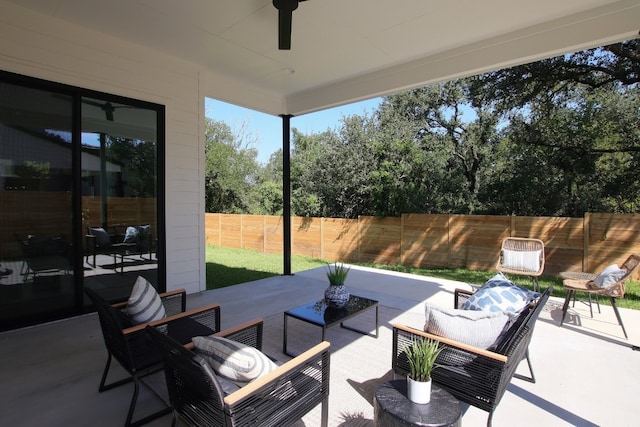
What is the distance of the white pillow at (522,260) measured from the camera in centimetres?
460

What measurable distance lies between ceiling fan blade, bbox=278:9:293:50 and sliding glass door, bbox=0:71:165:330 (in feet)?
7.88

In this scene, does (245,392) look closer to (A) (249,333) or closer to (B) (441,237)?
(A) (249,333)

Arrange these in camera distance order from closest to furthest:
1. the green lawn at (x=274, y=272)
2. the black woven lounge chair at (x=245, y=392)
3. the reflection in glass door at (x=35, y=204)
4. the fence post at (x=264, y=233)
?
1. the black woven lounge chair at (x=245, y=392)
2. the reflection in glass door at (x=35, y=204)
3. the green lawn at (x=274, y=272)
4. the fence post at (x=264, y=233)

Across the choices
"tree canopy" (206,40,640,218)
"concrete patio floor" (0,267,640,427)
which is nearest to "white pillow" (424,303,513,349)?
"concrete patio floor" (0,267,640,427)

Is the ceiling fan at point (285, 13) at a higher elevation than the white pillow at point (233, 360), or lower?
higher

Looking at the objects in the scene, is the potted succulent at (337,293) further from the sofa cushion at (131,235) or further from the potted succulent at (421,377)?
the sofa cushion at (131,235)

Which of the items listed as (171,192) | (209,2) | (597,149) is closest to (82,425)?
(171,192)

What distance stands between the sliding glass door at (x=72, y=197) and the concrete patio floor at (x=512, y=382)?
438mm

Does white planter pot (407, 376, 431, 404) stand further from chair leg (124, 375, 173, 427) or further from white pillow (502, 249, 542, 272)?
white pillow (502, 249, 542, 272)

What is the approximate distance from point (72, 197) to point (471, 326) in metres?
4.23

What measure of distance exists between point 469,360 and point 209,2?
11.9ft

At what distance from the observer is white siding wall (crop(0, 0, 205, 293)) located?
3371 mm

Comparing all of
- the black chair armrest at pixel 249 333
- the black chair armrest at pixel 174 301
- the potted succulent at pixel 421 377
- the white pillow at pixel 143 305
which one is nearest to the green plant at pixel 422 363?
the potted succulent at pixel 421 377

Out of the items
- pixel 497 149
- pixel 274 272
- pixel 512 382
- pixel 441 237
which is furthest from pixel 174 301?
pixel 497 149
